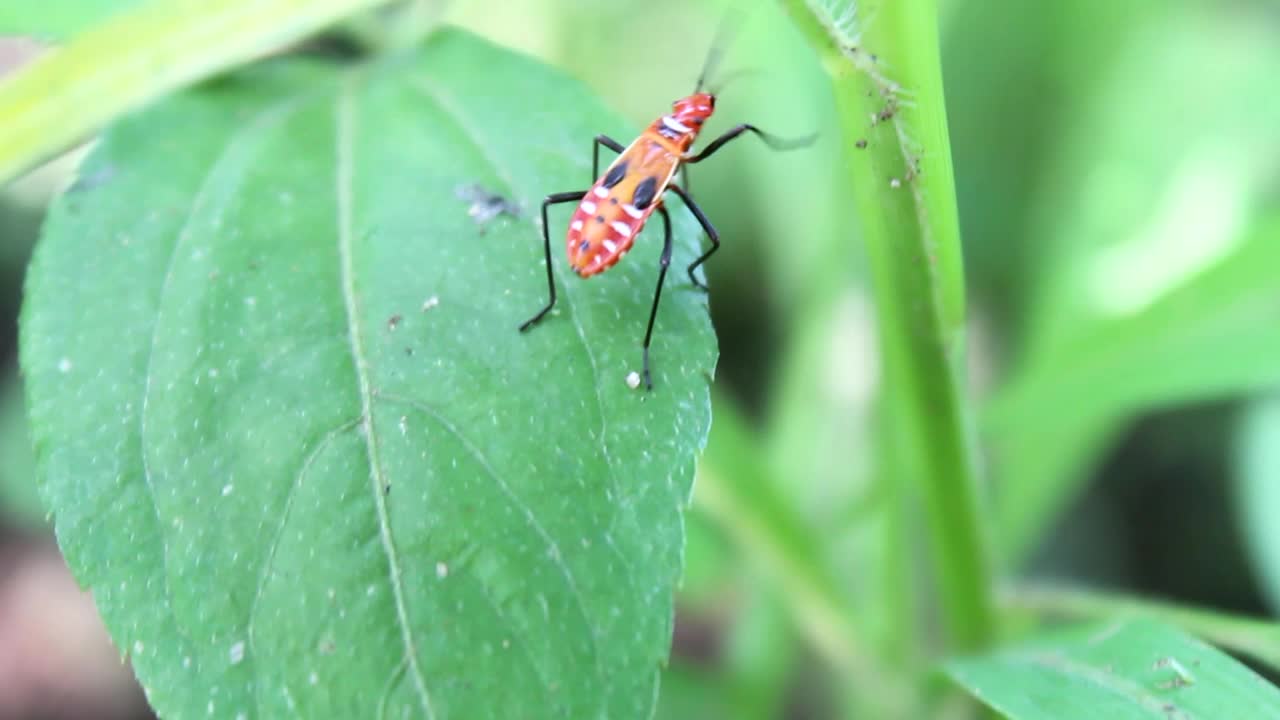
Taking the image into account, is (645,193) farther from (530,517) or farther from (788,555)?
(788,555)

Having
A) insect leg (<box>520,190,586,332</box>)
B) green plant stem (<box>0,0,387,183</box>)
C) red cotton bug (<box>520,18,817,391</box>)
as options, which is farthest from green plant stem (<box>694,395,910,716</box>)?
green plant stem (<box>0,0,387,183</box>)

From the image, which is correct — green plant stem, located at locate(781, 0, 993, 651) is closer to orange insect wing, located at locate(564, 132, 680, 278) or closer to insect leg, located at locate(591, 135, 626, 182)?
orange insect wing, located at locate(564, 132, 680, 278)

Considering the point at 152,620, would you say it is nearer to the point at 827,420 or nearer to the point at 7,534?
the point at 827,420

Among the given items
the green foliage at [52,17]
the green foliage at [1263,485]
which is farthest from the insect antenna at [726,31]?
the green foliage at [1263,485]

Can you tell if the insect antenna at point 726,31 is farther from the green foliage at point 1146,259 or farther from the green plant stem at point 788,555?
the green foliage at point 1146,259

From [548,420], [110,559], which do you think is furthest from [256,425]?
[548,420]
